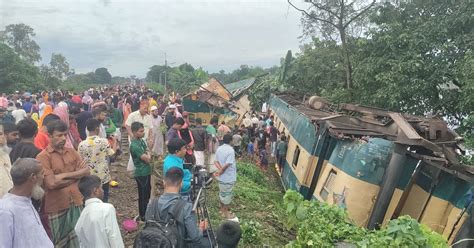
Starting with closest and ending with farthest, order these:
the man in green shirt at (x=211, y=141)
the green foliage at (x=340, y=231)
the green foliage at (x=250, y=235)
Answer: the green foliage at (x=340, y=231)
the green foliage at (x=250, y=235)
the man in green shirt at (x=211, y=141)

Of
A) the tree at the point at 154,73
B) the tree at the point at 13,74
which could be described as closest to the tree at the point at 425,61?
the tree at the point at 13,74

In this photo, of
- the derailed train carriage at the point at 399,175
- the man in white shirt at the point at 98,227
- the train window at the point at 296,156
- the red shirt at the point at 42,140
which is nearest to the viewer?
the man in white shirt at the point at 98,227

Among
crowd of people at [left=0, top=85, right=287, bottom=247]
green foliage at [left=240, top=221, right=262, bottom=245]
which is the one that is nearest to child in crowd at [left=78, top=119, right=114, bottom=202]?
crowd of people at [left=0, top=85, right=287, bottom=247]

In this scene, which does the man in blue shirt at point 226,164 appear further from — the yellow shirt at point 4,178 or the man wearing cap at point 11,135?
the yellow shirt at point 4,178

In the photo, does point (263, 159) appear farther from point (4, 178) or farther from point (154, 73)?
point (154, 73)

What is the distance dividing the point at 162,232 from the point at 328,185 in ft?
18.9

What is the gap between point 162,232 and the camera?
3574mm

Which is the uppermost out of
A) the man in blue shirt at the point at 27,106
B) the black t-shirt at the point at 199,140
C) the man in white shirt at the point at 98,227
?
the man in white shirt at the point at 98,227

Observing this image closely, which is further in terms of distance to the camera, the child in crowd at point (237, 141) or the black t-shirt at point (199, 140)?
the child in crowd at point (237, 141)

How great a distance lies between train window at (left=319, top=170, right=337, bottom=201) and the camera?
8.47 meters

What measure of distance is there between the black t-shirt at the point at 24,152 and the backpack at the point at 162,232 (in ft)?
→ 5.74

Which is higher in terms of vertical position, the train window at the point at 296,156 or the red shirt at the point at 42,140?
the red shirt at the point at 42,140

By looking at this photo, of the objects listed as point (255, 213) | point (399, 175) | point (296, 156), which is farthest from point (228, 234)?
point (296, 156)

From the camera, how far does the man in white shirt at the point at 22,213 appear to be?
10.4 feet
